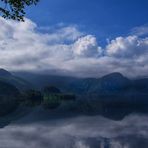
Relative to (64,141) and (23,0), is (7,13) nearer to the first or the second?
(23,0)

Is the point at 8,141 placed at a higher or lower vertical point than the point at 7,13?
lower

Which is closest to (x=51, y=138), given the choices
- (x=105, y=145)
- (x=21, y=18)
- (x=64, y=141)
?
(x=64, y=141)

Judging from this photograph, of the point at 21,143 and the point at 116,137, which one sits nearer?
the point at 21,143

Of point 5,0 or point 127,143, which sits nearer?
point 5,0

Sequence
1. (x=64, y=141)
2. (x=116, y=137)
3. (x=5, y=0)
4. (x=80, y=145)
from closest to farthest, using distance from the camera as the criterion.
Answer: (x=5, y=0) < (x=80, y=145) < (x=64, y=141) < (x=116, y=137)

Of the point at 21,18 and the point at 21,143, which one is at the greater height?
the point at 21,18

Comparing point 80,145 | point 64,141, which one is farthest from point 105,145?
point 64,141

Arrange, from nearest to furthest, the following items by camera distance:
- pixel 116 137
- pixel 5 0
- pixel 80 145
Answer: pixel 5 0
pixel 80 145
pixel 116 137

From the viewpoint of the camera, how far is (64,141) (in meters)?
73.7

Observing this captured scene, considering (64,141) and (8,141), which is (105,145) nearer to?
(64,141)

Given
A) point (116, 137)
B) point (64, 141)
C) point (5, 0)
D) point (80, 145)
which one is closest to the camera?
point (5, 0)

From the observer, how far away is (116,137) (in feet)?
261

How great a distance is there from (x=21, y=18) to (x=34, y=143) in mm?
46134

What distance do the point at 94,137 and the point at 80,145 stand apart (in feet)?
41.0
